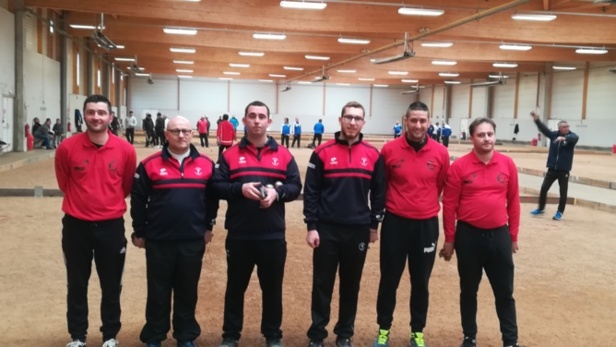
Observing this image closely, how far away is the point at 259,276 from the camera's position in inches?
156

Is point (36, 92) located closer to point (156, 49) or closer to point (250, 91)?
point (156, 49)

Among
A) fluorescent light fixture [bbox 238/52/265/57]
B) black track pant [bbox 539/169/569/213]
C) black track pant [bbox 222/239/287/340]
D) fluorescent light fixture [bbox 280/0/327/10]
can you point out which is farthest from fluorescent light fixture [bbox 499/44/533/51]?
black track pant [bbox 222/239/287/340]

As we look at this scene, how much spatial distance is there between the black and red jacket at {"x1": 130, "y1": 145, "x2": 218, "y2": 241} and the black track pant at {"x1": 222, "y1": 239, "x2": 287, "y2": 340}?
298mm

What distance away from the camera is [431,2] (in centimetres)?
1703

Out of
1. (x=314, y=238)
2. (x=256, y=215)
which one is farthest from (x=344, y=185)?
(x=256, y=215)

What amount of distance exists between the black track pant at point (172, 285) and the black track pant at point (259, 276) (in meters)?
0.23

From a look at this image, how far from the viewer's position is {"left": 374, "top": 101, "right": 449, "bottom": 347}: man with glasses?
400 centimetres

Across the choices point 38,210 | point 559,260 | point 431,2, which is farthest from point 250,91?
point 559,260

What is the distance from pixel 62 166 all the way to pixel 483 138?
112 inches

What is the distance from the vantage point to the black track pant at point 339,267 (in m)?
3.93

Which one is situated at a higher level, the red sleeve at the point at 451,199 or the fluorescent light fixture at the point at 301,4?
the fluorescent light fixture at the point at 301,4

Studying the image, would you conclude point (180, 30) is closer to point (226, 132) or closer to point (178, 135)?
point (226, 132)

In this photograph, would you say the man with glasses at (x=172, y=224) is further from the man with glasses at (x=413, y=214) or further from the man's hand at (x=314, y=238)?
the man with glasses at (x=413, y=214)

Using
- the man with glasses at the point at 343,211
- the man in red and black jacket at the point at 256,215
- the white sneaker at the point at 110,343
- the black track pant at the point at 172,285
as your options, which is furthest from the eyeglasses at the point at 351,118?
the white sneaker at the point at 110,343
